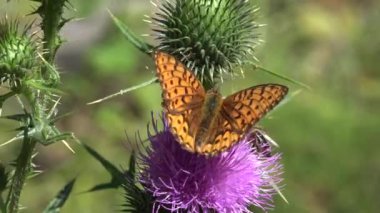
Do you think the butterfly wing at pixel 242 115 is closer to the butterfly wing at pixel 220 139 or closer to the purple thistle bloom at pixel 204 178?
the butterfly wing at pixel 220 139

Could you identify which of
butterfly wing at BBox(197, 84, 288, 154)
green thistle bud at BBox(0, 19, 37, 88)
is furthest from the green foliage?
butterfly wing at BBox(197, 84, 288, 154)

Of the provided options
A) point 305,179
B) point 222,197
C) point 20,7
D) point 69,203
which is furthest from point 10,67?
point 20,7

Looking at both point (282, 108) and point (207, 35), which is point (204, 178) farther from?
point (282, 108)

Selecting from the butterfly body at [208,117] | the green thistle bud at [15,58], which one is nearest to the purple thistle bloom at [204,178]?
the butterfly body at [208,117]

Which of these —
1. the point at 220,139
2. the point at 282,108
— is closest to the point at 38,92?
the point at 220,139

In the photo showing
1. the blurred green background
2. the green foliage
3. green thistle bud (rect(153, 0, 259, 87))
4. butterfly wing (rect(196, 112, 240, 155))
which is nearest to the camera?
butterfly wing (rect(196, 112, 240, 155))

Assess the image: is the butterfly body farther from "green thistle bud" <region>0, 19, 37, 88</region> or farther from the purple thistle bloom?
"green thistle bud" <region>0, 19, 37, 88</region>
